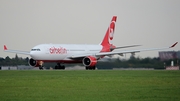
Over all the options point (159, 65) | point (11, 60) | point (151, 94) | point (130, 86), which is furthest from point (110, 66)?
point (151, 94)

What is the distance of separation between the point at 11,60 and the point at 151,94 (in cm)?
4758

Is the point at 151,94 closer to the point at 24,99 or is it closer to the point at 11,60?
the point at 24,99

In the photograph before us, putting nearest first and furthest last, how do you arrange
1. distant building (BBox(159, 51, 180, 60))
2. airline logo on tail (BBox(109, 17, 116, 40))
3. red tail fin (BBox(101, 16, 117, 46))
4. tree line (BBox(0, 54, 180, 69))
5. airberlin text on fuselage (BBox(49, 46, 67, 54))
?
distant building (BBox(159, 51, 180, 60)), tree line (BBox(0, 54, 180, 69)), airberlin text on fuselage (BBox(49, 46, 67, 54)), red tail fin (BBox(101, 16, 117, 46)), airline logo on tail (BBox(109, 17, 116, 40))

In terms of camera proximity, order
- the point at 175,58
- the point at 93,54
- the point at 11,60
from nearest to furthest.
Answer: the point at 175,58 < the point at 93,54 < the point at 11,60

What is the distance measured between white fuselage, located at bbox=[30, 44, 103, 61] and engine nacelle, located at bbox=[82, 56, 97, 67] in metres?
3.02

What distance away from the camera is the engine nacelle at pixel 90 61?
60.5 meters

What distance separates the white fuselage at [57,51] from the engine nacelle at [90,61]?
302 centimetres

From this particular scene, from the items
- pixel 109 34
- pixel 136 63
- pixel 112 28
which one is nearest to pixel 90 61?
pixel 136 63

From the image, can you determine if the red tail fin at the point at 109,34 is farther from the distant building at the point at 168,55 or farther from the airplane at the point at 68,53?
the distant building at the point at 168,55

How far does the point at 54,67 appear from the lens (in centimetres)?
6600

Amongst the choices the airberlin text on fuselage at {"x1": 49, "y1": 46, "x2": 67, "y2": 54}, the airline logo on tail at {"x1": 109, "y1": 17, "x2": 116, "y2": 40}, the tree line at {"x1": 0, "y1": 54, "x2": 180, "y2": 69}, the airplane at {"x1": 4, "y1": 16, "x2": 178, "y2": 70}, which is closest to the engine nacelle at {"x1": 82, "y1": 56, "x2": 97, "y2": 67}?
the airplane at {"x1": 4, "y1": 16, "x2": 178, "y2": 70}

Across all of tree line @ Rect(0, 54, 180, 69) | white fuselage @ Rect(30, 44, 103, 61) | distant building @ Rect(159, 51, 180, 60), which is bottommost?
tree line @ Rect(0, 54, 180, 69)

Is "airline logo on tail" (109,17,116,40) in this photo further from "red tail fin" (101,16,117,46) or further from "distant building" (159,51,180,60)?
"distant building" (159,51,180,60)

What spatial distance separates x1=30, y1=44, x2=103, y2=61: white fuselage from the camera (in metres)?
59.9
